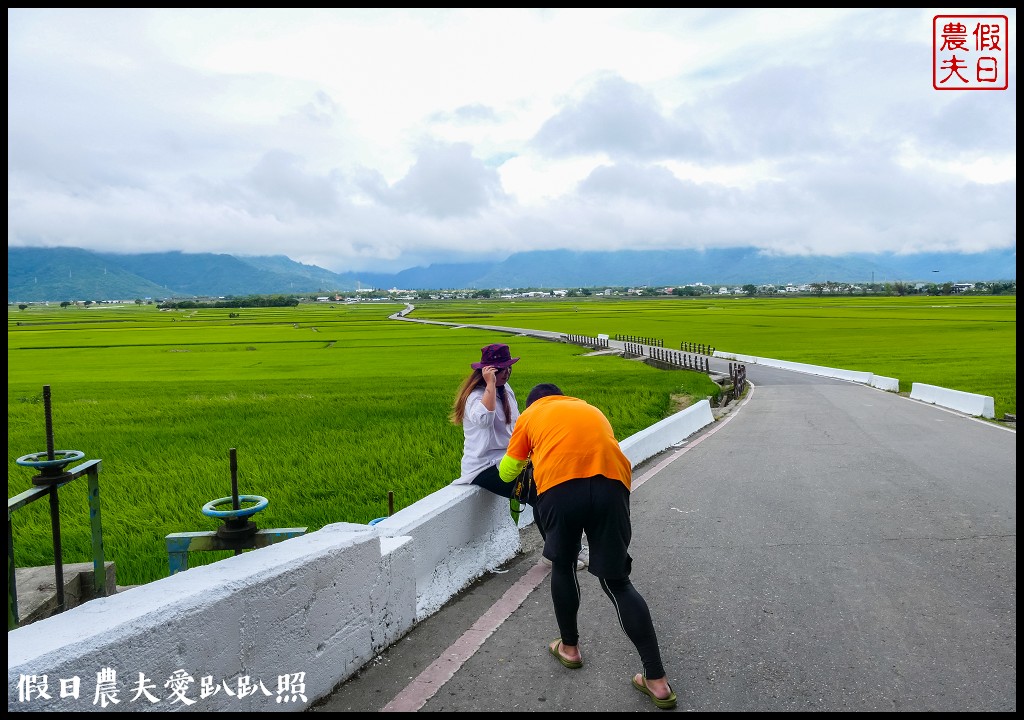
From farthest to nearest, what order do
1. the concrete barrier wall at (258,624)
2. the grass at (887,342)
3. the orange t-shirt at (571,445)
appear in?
the grass at (887,342) → the orange t-shirt at (571,445) → the concrete barrier wall at (258,624)

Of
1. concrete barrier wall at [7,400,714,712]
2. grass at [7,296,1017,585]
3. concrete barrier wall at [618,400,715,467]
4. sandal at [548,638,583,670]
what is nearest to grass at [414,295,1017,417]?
grass at [7,296,1017,585]

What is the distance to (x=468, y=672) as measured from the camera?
3930 millimetres

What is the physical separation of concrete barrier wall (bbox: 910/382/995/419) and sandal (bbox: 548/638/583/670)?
54.0ft

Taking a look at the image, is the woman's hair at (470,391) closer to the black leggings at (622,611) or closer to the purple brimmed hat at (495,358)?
the purple brimmed hat at (495,358)

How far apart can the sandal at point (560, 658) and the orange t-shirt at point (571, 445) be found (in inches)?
37.6

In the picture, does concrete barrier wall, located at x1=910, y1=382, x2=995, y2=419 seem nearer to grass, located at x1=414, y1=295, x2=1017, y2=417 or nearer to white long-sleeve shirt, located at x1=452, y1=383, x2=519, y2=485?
grass, located at x1=414, y1=295, x2=1017, y2=417

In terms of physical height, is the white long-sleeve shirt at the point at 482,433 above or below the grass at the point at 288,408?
above

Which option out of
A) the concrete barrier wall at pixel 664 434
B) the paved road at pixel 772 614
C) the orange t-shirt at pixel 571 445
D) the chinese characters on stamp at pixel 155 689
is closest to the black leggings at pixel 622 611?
the paved road at pixel 772 614

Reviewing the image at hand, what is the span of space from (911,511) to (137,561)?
7.62 meters

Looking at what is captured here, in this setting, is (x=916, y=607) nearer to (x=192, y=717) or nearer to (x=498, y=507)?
(x=498, y=507)

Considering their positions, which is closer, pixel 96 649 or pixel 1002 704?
pixel 96 649

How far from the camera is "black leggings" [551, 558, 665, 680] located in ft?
11.9

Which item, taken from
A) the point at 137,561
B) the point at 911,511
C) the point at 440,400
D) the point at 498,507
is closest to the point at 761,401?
the point at 440,400

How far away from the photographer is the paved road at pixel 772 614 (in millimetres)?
3654
